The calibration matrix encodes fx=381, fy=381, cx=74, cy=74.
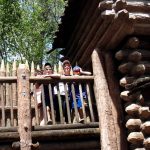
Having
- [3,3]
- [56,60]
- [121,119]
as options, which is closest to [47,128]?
[121,119]

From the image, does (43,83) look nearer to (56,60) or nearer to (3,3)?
(3,3)

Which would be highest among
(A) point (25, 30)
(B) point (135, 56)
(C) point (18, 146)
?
(A) point (25, 30)

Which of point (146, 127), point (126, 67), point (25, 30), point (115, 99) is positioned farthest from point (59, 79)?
point (25, 30)

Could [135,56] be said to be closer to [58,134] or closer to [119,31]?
[119,31]

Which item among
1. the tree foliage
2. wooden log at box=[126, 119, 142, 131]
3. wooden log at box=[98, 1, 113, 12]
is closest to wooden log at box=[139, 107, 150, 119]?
wooden log at box=[126, 119, 142, 131]

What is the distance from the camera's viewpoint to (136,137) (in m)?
6.76

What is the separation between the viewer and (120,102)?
753cm

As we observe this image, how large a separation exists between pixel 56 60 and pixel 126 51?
52.1 ft

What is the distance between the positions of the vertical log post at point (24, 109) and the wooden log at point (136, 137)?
1.79m

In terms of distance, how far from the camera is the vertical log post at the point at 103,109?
709 cm

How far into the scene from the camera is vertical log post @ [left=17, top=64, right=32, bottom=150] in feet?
22.0

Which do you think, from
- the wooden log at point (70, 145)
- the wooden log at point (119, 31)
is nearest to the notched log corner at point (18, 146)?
the wooden log at point (70, 145)

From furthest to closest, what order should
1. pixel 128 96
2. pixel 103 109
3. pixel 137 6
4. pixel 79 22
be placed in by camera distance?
pixel 79 22
pixel 137 6
pixel 103 109
pixel 128 96

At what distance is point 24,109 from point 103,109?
1539mm
